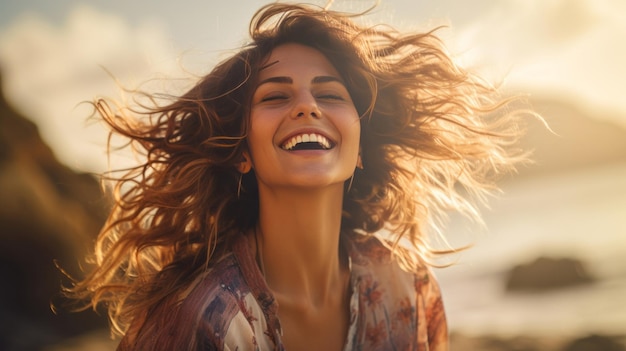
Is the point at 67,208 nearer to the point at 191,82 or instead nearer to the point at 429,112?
the point at 191,82

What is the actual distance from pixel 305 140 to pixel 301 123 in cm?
7

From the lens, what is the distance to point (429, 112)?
3.20m

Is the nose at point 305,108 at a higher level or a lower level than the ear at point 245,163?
higher

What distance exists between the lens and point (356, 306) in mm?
2977

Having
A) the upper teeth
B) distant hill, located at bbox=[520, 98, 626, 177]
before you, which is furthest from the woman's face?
distant hill, located at bbox=[520, 98, 626, 177]

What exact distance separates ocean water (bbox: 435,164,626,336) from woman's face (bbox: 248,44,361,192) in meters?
1.62

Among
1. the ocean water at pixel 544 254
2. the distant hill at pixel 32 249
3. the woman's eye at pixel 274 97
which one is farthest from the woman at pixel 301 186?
the distant hill at pixel 32 249

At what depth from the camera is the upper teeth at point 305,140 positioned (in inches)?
105

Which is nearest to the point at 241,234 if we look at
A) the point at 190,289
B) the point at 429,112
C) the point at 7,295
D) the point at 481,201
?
the point at 190,289

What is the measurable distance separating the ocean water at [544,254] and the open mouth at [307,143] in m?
1.70

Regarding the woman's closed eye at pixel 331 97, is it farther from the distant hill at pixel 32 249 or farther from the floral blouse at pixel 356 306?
the distant hill at pixel 32 249

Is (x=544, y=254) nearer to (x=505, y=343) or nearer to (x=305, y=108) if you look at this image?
(x=505, y=343)

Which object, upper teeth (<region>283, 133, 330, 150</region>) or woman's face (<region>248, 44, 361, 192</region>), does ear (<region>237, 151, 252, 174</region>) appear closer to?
woman's face (<region>248, 44, 361, 192</region>)

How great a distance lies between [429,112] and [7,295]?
4500 millimetres
